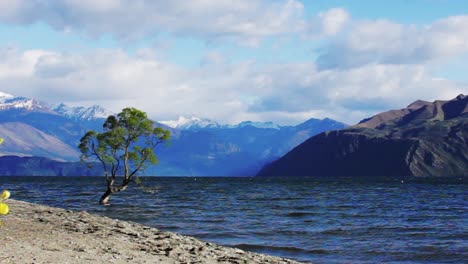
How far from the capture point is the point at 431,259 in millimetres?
37719

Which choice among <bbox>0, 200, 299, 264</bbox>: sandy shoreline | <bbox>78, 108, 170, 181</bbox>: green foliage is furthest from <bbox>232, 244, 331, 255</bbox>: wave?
<bbox>78, 108, 170, 181</bbox>: green foliage

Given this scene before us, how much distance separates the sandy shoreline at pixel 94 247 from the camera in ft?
84.7

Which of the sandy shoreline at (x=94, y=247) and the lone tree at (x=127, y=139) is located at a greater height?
the lone tree at (x=127, y=139)

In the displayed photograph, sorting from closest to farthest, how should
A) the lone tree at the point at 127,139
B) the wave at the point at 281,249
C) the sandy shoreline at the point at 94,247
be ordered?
the sandy shoreline at the point at 94,247, the wave at the point at 281,249, the lone tree at the point at 127,139

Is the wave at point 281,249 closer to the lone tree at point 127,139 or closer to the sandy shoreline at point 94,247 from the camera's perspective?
the sandy shoreline at point 94,247

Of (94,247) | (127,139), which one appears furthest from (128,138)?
(94,247)

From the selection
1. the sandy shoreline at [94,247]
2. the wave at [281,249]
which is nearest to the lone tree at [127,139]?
the sandy shoreline at [94,247]

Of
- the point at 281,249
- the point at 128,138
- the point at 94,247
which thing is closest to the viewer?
the point at 94,247

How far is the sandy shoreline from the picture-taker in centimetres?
2583

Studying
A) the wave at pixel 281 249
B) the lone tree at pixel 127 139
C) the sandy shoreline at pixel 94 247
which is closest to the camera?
the sandy shoreline at pixel 94 247

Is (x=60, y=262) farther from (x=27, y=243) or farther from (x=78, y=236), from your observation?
(x=78, y=236)

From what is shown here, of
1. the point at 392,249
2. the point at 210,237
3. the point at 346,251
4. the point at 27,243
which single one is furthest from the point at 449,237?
the point at 27,243

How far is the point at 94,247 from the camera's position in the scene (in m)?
29.5

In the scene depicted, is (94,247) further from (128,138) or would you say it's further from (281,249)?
(128,138)
